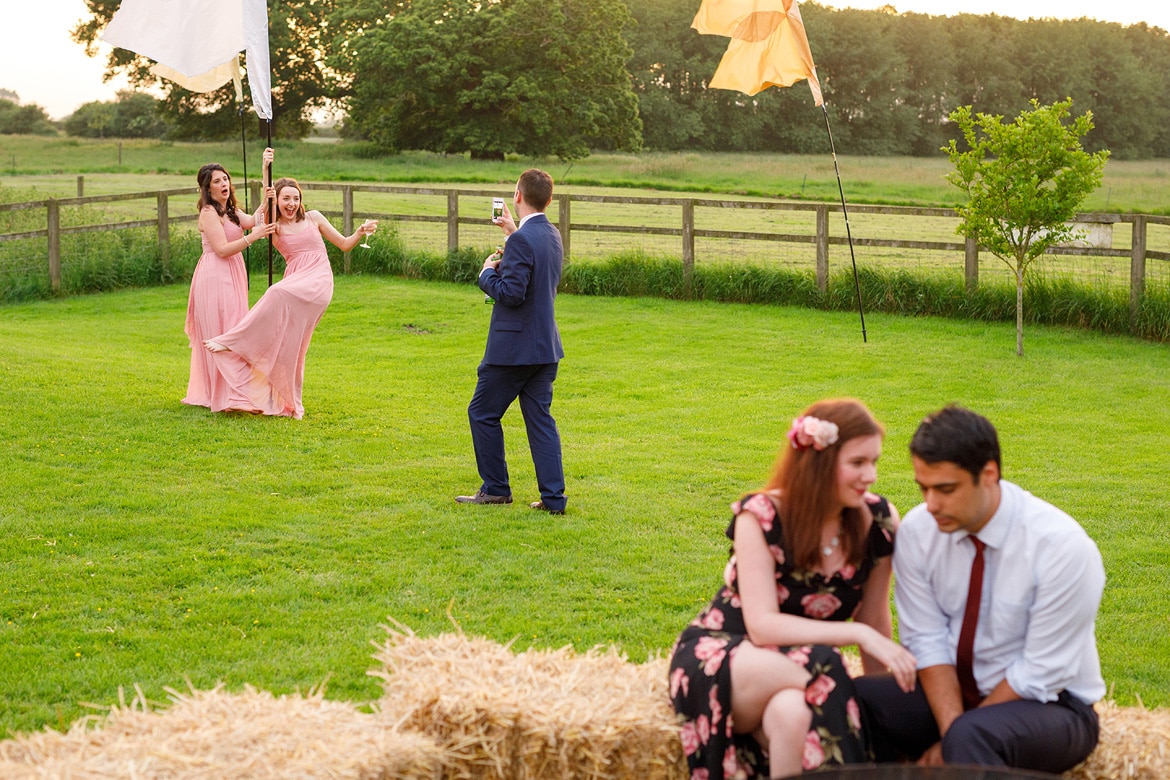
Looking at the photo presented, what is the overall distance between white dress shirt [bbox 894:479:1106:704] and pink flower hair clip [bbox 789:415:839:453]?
0.39m

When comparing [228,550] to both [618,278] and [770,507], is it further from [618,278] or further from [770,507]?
[618,278]

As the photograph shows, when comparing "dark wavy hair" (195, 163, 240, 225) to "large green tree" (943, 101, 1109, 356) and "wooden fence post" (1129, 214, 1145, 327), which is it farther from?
"wooden fence post" (1129, 214, 1145, 327)

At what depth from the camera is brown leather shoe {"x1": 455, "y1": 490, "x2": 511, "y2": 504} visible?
7844 millimetres

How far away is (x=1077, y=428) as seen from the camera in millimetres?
10305

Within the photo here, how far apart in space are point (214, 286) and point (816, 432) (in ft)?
25.8

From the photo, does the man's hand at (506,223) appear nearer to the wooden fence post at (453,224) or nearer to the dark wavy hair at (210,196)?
the dark wavy hair at (210,196)

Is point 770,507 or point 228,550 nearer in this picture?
point 770,507

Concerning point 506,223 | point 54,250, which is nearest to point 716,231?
point 54,250

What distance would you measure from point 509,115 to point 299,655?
4868 centimetres

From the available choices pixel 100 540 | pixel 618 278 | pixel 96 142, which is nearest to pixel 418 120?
pixel 96 142

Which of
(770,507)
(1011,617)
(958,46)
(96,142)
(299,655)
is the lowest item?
(299,655)

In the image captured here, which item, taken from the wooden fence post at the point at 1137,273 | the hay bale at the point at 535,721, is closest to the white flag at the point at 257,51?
the hay bale at the point at 535,721

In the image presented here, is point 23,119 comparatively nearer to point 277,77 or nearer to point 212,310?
point 277,77

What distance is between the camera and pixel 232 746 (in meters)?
3.31
